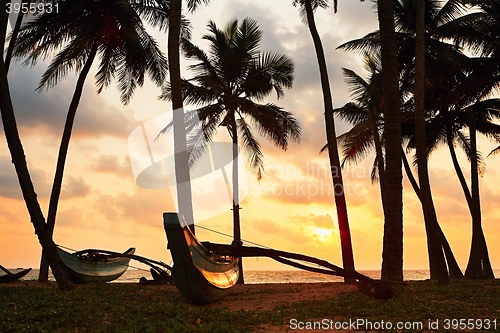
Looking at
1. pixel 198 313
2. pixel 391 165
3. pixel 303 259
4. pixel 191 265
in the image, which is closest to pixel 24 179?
pixel 191 265

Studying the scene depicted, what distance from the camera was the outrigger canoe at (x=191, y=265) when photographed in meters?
11.4


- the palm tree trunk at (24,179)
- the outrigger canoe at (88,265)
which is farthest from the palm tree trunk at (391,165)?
the outrigger canoe at (88,265)

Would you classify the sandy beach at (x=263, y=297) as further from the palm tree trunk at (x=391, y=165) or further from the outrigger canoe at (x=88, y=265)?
the outrigger canoe at (x=88, y=265)

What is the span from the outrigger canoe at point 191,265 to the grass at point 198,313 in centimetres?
53

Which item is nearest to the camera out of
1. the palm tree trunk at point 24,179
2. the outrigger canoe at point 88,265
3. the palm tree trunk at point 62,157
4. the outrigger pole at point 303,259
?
the outrigger pole at point 303,259

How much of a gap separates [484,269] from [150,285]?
17.5 m

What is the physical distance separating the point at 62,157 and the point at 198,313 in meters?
13.0

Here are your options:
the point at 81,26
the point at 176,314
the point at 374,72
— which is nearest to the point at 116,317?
the point at 176,314

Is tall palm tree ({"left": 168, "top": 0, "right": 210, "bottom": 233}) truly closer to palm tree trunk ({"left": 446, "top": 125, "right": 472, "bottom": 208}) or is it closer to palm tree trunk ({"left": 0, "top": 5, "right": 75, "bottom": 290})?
palm tree trunk ({"left": 0, "top": 5, "right": 75, "bottom": 290})

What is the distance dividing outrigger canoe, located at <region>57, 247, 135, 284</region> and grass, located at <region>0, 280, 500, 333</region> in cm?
490

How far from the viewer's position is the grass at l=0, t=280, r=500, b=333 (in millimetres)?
9008

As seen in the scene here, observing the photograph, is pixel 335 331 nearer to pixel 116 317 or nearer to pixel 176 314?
pixel 176 314

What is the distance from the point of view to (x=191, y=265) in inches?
458

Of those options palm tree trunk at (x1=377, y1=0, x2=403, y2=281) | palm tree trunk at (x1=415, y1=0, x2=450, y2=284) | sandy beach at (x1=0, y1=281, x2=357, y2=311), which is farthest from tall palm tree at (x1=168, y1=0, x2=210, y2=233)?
palm tree trunk at (x1=415, y1=0, x2=450, y2=284)
